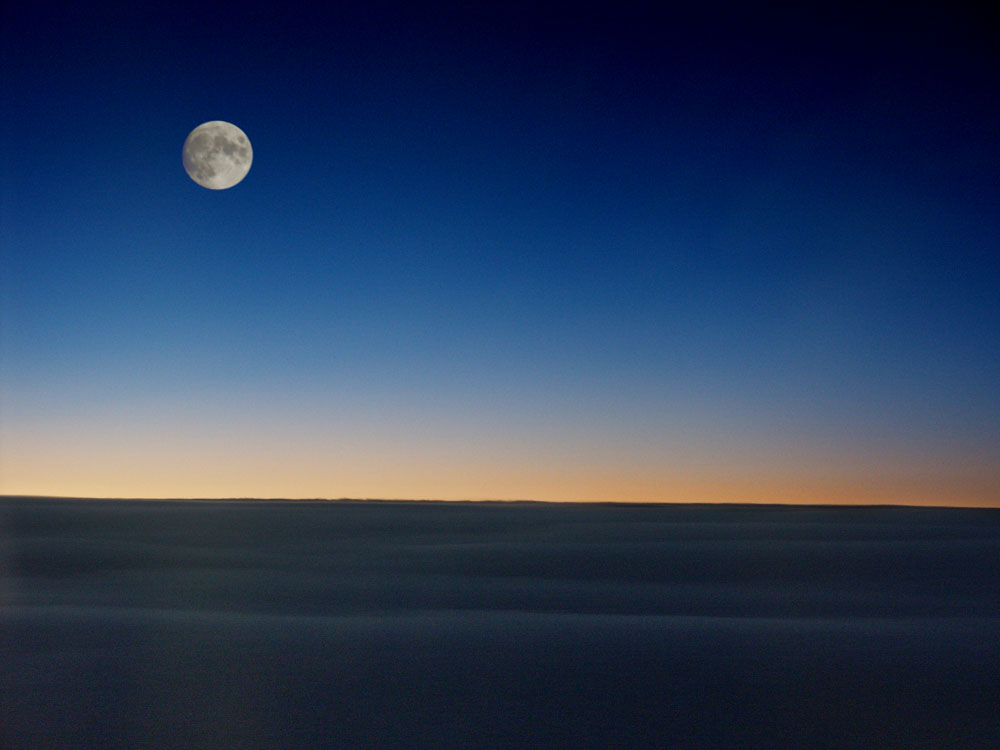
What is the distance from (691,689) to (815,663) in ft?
3.66

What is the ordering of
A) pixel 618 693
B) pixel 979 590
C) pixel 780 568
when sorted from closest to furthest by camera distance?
1. pixel 618 693
2. pixel 979 590
3. pixel 780 568

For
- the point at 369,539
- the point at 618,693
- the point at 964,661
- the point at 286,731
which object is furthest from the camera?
the point at 369,539

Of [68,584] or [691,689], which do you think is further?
[68,584]

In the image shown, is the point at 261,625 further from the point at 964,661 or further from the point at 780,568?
the point at 780,568

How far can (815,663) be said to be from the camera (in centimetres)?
473

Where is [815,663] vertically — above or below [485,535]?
below

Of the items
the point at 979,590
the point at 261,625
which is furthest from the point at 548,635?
the point at 979,590

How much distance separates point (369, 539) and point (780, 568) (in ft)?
28.2

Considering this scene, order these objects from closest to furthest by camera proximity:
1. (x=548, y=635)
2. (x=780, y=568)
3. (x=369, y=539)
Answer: (x=548, y=635), (x=780, y=568), (x=369, y=539)

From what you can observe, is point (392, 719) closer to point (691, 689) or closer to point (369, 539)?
point (691, 689)

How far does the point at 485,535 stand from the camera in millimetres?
16656

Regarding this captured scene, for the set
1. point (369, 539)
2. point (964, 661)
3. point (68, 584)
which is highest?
point (369, 539)

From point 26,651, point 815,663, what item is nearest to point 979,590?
point 815,663

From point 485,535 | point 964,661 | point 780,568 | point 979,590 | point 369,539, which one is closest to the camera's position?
point 964,661
